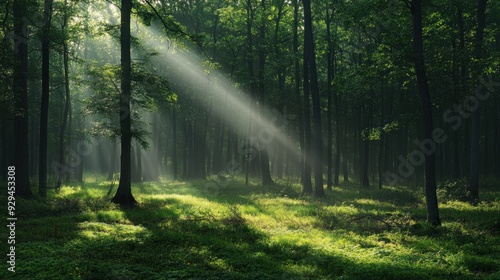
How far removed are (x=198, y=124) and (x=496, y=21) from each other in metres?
29.6

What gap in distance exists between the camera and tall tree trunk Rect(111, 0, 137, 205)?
55.1 feet

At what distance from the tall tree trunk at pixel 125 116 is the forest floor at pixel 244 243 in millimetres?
734

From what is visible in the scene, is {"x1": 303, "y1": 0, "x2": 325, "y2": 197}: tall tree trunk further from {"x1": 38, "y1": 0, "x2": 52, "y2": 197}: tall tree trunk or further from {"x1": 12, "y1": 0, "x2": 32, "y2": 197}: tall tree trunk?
{"x1": 12, "y1": 0, "x2": 32, "y2": 197}: tall tree trunk

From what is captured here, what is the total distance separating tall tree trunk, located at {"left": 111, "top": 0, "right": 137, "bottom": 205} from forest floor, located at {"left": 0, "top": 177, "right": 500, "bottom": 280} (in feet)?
2.41

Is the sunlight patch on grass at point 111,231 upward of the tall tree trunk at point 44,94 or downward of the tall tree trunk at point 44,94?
→ downward

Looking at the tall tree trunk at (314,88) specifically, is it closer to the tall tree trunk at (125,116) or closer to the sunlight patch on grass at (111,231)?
the tall tree trunk at (125,116)

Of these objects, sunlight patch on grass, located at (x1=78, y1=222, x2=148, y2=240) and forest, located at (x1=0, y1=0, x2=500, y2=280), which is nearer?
forest, located at (x1=0, y1=0, x2=500, y2=280)

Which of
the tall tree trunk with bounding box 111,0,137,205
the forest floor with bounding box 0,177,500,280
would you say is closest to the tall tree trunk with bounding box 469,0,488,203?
the forest floor with bounding box 0,177,500,280

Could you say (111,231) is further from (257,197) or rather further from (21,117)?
(257,197)

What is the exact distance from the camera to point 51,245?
9.59m

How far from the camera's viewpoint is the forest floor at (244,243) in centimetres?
789

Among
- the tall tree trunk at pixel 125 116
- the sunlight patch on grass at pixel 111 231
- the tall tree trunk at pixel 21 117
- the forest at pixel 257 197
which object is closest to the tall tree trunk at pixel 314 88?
the forest at pixel 257 197

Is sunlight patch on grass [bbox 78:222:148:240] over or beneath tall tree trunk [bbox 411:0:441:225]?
beneath

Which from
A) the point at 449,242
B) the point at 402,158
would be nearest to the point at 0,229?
the point at 449,242
